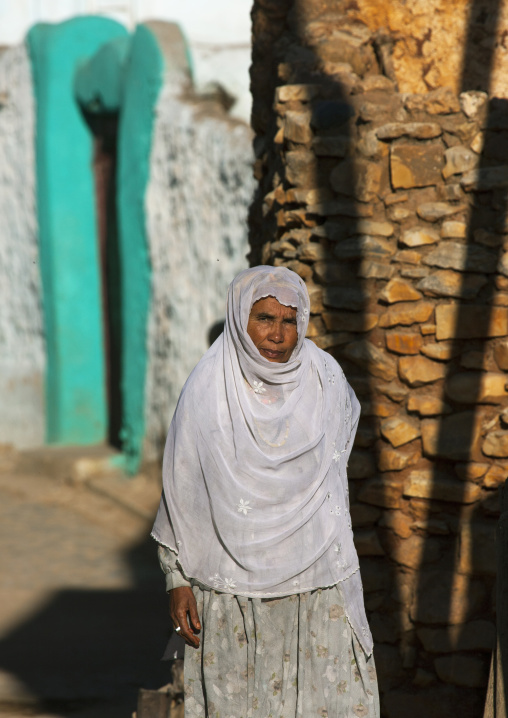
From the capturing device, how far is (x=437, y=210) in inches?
138

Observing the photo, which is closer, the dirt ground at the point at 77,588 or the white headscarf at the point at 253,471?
the white headscarf at the point at 253,471

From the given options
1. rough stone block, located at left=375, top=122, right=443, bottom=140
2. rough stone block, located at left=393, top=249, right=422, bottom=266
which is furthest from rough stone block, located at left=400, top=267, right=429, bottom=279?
rough stone block, located at left=375, top=122, right=443, bottom=140

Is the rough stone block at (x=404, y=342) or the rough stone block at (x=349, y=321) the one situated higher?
the rough stone block at (x=349, y=321)

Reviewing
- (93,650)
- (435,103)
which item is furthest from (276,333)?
(93,650)

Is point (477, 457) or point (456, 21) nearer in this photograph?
point (477, 457)

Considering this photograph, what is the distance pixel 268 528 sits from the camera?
8.63ft

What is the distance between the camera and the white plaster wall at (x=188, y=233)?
686cm

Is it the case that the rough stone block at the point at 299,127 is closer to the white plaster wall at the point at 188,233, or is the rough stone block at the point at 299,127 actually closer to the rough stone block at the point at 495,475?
the rough stone block at the point at 495,475

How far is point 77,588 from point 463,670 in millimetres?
2961

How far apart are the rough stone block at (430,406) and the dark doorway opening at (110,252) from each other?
5.42 m

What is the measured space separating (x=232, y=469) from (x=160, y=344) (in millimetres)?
5180

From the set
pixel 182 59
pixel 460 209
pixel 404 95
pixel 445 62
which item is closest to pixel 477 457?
pixel 460 209

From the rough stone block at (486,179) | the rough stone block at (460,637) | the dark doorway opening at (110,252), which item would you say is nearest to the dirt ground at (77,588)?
the dark doorway opening at (110,252)

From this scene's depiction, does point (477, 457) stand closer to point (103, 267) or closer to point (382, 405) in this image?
point (382, 405)
